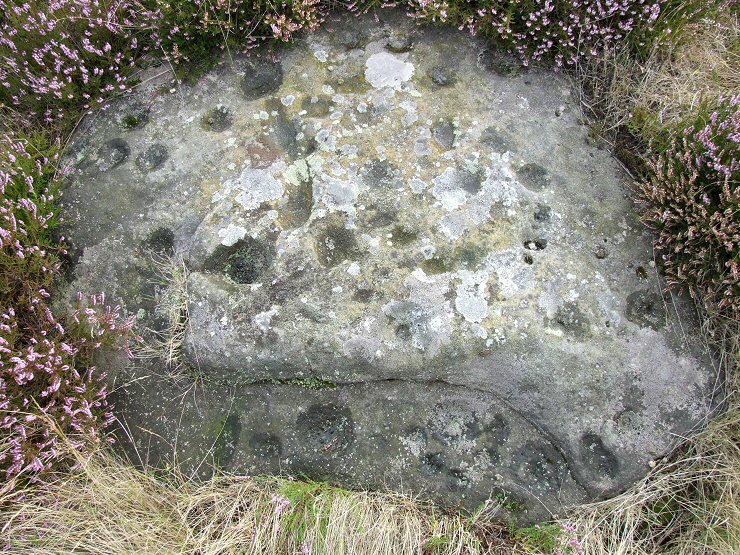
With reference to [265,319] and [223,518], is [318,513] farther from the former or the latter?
[265,319]

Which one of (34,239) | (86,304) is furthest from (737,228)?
(34,239)

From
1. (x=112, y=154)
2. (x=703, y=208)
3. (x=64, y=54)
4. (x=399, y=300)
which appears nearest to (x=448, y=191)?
(x=399, y=300)

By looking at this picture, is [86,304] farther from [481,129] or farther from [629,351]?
[629,351]

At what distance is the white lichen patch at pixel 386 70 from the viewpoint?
3.93m

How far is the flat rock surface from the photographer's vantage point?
335 cm

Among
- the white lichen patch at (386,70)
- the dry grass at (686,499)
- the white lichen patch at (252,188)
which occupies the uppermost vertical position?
the white lichen patch at (386,70)

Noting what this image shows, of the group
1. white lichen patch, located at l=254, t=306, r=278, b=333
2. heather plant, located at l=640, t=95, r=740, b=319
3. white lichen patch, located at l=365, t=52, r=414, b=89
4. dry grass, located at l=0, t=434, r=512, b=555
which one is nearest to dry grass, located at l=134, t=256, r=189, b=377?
white lichen patch, located at l=254, t=306, r=278, b=333

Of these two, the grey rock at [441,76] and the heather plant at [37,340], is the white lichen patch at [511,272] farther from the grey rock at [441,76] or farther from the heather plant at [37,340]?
the heather plant at [37,340]

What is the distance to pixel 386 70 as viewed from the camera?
397cm

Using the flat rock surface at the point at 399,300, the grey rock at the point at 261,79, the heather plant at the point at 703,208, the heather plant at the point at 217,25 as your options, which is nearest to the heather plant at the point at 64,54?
the heather plant at the point at 217,25

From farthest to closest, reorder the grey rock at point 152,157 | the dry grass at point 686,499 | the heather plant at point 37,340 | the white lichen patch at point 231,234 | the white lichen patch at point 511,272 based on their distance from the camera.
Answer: the grey rock at point 152,157
the white lichen patch at point 231,234
the white lichen patch at point 511,272
the dry grass at point 686,499
the heather plant at point 37,340

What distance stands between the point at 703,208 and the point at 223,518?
3.38 meters

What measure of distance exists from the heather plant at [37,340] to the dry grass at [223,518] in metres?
0.20

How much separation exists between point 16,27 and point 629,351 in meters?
4.58
